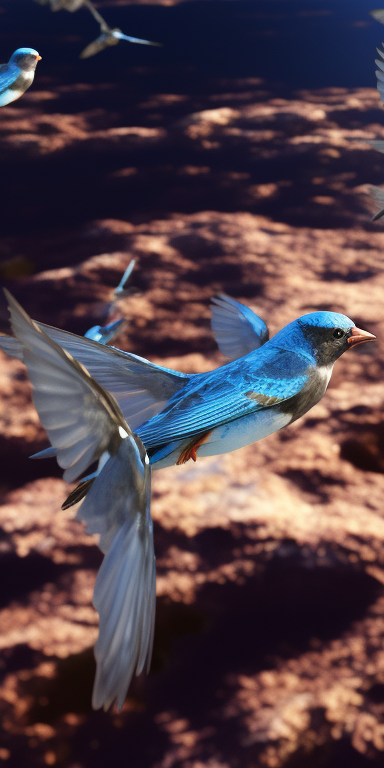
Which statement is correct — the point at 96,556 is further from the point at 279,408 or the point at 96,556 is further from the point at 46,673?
the point at 279,408

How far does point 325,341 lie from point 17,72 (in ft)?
0.77

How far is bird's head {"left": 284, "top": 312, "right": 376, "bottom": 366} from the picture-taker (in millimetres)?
290

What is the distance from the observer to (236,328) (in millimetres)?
381

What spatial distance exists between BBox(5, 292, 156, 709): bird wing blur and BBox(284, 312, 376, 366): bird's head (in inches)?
4.4

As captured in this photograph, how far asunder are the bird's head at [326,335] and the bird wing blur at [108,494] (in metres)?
0.11

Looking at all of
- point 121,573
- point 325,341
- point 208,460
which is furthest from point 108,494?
point 208,460

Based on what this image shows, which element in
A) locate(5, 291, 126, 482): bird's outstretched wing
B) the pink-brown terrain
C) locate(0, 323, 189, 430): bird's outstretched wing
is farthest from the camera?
the pink-brown terrain

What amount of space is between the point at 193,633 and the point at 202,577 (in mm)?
56

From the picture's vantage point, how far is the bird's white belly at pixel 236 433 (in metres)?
0.27

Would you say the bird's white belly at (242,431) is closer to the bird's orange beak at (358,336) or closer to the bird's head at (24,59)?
the bird's orange beak at (358,336)

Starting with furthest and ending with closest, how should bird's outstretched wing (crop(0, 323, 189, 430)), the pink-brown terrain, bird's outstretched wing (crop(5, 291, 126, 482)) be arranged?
the pink-brown terrain
bird's outstretched wing (crop(0, 323, 189, 430))
bird's outstretched wing (crop(5, 291, 126, 482))

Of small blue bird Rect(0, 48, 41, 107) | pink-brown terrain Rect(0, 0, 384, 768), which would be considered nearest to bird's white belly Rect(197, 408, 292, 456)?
small blue bird Rect(0, 48, 41, 107)

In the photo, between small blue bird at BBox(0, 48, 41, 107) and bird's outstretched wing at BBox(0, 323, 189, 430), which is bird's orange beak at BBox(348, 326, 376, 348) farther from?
small blue bird at BBox(0, 48, 41, 107)

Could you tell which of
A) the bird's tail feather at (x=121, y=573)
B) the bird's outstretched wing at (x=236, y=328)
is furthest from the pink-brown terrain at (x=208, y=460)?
the bird's tail feather at (x=121, y=573)
